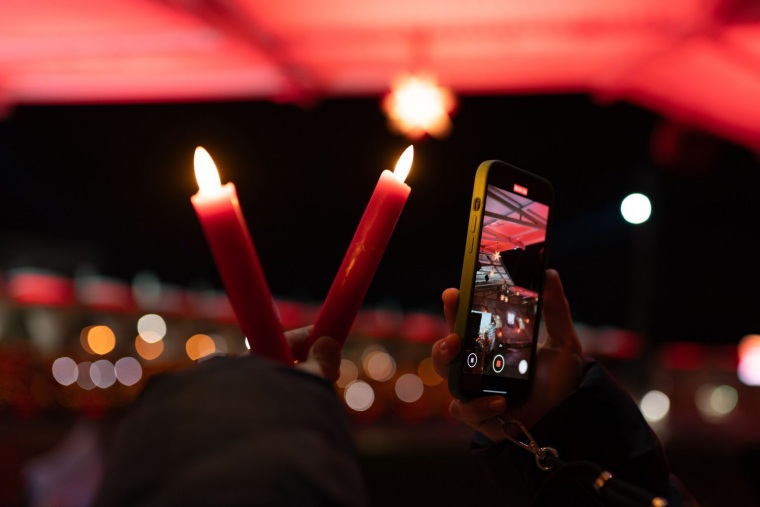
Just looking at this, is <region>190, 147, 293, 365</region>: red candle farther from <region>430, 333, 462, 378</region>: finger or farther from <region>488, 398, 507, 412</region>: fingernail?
<region>488, 398, 507, 412</region>: fingernail

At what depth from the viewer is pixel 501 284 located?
1.13 meters

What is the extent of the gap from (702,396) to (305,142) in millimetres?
17020

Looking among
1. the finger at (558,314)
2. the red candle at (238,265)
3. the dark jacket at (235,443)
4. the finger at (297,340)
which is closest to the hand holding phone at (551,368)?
the finger at (558,314)

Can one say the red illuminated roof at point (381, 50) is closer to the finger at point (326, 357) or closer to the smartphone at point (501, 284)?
the smartphone at point (501, 284)

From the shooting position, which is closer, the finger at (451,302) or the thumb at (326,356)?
the thumb at (326,356)

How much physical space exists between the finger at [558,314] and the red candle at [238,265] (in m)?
0.65

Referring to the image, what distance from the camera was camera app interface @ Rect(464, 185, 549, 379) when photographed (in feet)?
3.54

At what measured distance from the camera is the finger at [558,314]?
4.23 feet

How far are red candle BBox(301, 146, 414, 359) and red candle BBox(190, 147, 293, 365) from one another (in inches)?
2.4

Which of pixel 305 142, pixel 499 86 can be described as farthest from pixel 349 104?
pixel 499 86

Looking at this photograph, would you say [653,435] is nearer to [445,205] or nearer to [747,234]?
[445,205]

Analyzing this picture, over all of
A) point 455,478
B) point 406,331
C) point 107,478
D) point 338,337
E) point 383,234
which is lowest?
point 455,478

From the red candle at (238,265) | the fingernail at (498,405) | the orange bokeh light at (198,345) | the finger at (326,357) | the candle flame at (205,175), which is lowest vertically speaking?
the fingernail at (498,405)

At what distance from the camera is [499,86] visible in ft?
12.8
